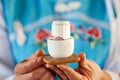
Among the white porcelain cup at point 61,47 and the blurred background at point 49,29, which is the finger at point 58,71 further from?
the blurred background at point 49,29

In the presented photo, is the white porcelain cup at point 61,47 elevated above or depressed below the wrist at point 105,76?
above

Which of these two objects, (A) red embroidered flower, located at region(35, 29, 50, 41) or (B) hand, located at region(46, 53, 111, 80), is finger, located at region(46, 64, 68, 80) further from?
(A) red embroidered flower, located at region(35, 29, 50, 41)

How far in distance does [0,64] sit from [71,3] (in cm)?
28

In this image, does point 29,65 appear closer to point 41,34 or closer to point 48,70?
point 48,70

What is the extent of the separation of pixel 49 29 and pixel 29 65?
27 centimetres

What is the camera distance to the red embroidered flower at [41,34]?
878 millimetres

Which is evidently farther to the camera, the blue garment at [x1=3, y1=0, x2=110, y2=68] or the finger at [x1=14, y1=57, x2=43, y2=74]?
the blue garment at [x1=3, y1=0, x2=110, y2=68]

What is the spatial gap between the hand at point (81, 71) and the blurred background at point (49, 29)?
18 centimetres

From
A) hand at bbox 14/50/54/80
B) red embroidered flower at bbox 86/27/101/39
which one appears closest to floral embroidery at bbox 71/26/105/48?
red embroidered flower at bbox 86/27/101/39

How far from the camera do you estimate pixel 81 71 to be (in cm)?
67

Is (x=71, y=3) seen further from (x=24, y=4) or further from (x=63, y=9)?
(x=24, y=4)

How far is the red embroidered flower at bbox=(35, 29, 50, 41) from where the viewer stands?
878 millimetres

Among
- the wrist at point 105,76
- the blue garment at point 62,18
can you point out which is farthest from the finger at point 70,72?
the blue garment at point 62,18

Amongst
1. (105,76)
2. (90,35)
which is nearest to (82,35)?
(90,35)
